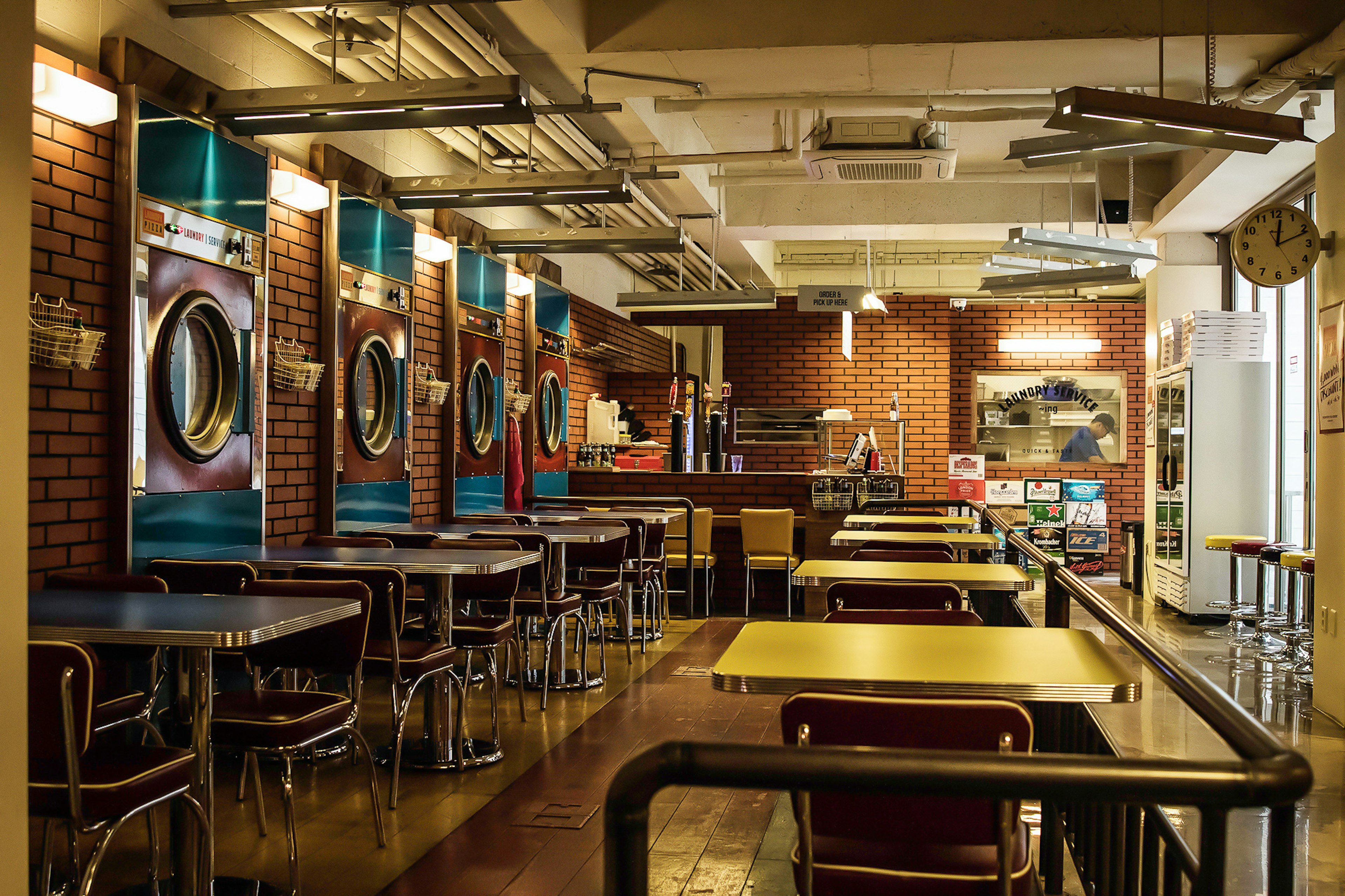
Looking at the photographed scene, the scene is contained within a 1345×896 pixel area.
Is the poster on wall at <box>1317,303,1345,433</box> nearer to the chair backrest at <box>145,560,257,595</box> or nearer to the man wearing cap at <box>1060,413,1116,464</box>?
the chair backrest at <box>145,560,257,595</box>

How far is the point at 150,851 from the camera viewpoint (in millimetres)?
3064

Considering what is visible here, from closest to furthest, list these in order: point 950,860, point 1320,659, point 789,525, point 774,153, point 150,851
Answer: point 950,860, point 150,851, point 1320,659, point 774,153, point 789,525

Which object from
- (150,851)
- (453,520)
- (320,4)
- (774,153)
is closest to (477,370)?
(453,520)

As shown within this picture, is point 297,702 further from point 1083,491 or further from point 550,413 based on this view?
point 1083,491

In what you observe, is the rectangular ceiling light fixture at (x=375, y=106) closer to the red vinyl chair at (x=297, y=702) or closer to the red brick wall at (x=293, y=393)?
the red brick wall at (x=293, y=393)

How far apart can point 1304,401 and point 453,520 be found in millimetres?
5739

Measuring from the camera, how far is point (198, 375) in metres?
4.77

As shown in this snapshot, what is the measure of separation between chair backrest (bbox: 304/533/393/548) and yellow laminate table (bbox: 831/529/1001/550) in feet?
6.96

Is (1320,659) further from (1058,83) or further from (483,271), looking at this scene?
(483,271)

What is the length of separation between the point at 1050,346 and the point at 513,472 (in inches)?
288

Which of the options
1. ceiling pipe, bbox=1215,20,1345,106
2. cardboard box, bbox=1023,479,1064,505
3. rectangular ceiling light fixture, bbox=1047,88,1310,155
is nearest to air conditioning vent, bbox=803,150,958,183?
ceiling pipe, bbox=1215,20,1345,106

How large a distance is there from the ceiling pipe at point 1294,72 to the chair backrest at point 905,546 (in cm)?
289

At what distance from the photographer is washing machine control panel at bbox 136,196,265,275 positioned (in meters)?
4.31

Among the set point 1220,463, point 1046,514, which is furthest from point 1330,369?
point 1046,514
